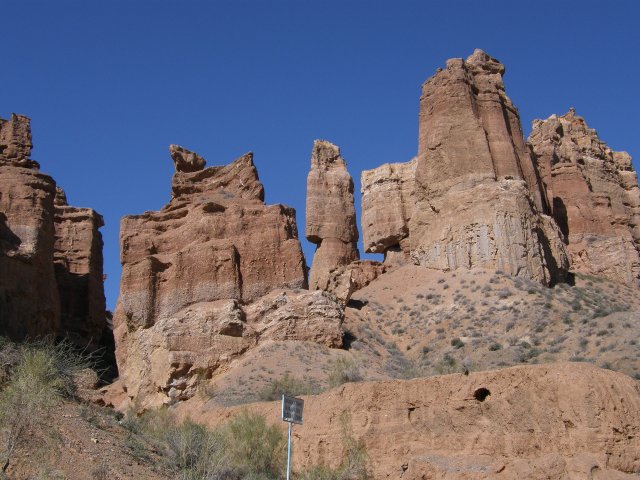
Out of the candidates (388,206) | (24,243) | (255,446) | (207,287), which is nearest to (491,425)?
(255,446)

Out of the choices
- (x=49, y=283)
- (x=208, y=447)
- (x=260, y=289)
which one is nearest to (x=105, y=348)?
(x=49, y=283)

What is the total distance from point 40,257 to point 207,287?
11082mm

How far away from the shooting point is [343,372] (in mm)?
33125

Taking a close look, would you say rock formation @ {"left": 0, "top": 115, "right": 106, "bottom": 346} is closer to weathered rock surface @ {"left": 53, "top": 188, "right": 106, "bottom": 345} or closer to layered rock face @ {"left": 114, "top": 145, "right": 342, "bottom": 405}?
weathered rock surface @ {"left": 53, "top": 188, "right": 106, "bottom": 345}

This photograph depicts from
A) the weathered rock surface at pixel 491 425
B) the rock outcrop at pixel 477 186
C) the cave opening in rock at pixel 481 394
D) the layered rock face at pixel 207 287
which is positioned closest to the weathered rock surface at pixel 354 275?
the rock outcrop at pixel 477 186

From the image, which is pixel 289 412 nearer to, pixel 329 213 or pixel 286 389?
pixel 286 389

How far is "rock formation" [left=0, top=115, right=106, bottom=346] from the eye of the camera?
45.5 m

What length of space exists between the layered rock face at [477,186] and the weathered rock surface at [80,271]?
63.0 feet

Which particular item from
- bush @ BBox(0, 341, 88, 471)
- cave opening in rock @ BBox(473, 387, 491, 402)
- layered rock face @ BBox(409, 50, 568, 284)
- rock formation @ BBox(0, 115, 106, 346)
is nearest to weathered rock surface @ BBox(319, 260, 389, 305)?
Result: layered rock face @ BBox(409, 50, 568, 284)

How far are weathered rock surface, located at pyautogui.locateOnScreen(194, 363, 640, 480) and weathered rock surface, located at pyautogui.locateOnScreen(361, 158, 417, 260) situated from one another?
3548cm

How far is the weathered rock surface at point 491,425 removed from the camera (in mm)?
22328

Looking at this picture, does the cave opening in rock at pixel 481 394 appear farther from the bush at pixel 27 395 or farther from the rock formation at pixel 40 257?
the rock formation at pixel 40 257

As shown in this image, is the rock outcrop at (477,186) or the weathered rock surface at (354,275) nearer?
the rock outcrop at (477,186)

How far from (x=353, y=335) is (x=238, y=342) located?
5867mm
